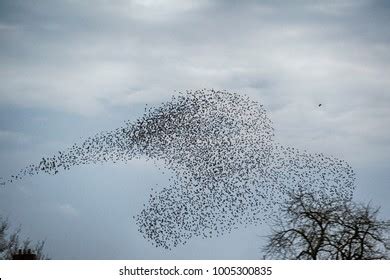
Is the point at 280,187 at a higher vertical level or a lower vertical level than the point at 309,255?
higher

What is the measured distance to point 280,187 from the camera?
25297 mm

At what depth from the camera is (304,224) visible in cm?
2612
